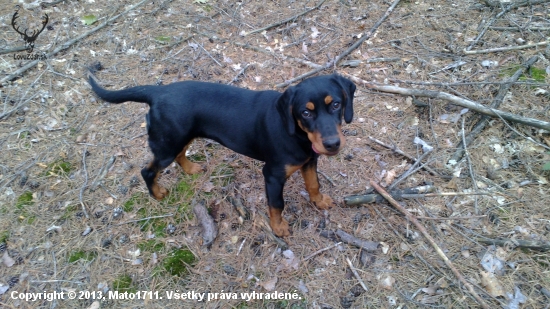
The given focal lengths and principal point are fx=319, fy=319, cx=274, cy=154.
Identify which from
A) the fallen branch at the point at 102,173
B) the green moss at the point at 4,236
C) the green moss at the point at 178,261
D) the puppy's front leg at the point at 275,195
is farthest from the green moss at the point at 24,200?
the puppy's front leg at the point at 275,195

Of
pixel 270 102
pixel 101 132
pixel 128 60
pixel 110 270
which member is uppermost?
pixel 270 102

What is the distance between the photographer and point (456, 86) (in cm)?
477

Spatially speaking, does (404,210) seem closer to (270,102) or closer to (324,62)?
(270,102)

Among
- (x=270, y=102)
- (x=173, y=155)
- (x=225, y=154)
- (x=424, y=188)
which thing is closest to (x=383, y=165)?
(x=424, y=188)

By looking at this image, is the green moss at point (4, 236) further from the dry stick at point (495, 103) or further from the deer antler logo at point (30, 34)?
the dry stick at point (495, 103)

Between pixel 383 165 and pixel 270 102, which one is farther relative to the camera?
pixel 383 165

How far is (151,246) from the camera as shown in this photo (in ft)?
11.7

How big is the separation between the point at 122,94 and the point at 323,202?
8.37 ft

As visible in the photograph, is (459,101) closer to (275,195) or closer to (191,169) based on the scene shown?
(275,195)

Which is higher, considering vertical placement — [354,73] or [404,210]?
[354,73]

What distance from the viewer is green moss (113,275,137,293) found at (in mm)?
3254

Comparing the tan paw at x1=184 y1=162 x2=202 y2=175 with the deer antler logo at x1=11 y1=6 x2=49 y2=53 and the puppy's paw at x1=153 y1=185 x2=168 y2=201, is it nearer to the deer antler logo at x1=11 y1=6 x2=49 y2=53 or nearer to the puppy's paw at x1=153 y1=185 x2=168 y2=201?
the puppy's paw at x1=153 y1=185 x2=168 y2=201

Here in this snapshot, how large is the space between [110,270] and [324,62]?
4.45 m

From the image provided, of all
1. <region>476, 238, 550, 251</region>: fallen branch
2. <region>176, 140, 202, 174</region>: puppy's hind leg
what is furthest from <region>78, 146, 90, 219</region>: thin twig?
<region>476, 238, 550, 251</region>: fallen branch
